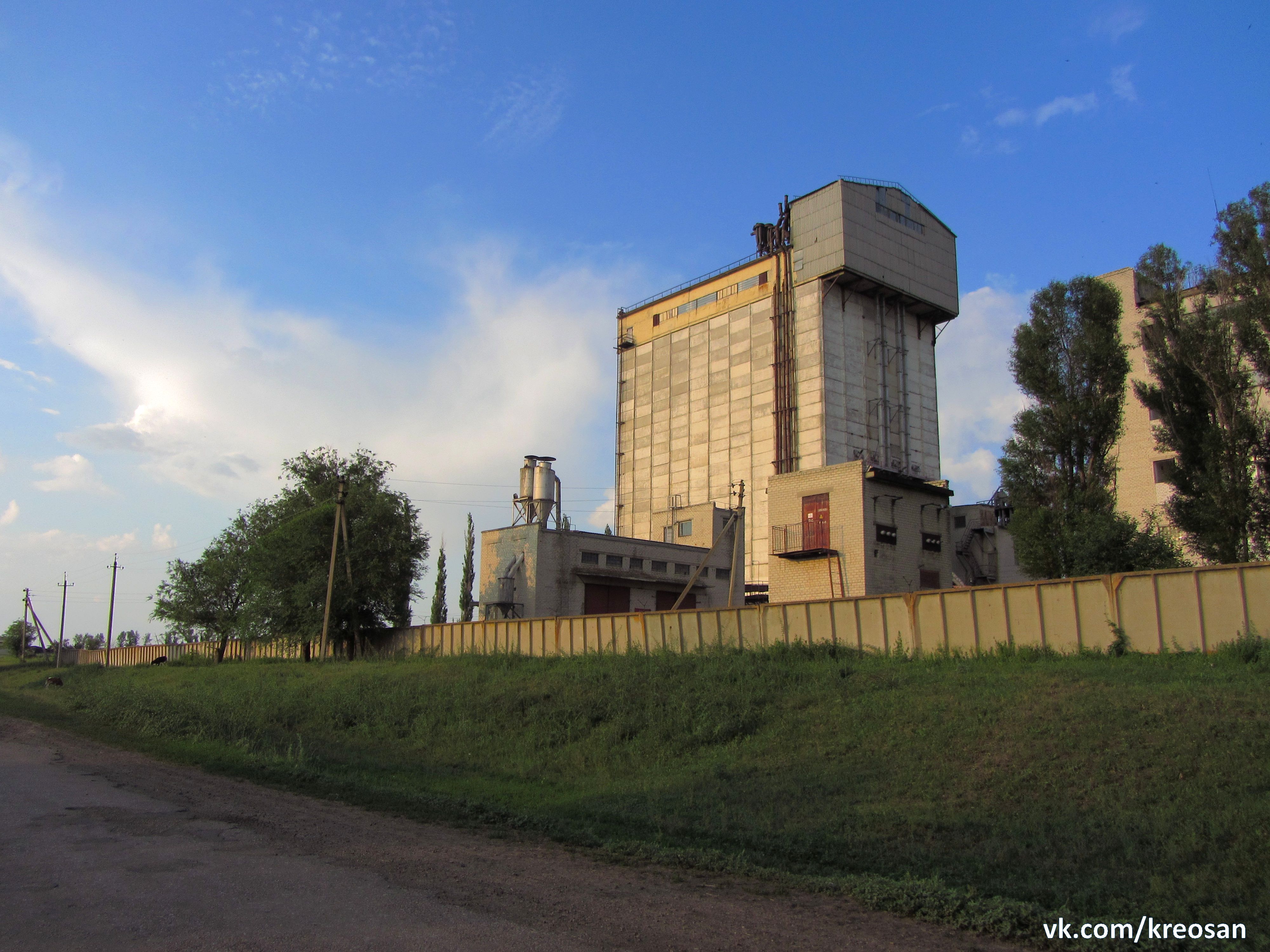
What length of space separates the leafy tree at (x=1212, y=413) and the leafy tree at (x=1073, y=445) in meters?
1.32

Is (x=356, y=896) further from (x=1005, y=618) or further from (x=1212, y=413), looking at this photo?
(x=1212, y=413)

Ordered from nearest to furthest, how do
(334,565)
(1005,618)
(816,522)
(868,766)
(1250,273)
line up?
Result: (868,766)
(1005,618)
(1250,273)
(816,522)
(334,565)

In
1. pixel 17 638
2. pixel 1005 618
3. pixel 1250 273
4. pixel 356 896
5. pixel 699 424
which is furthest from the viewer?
pixel 17 638

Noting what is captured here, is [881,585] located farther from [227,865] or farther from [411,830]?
[227,865]

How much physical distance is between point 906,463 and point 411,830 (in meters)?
56.6

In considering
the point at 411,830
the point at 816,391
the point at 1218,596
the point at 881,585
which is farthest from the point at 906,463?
the point at 411,830

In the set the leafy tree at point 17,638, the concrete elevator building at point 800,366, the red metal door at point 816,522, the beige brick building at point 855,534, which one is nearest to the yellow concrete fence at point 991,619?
the beige brick building at point 855,534

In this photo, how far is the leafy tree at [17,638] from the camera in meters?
116

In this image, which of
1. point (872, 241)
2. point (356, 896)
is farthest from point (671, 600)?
point (356, 896)

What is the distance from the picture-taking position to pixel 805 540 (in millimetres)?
39188

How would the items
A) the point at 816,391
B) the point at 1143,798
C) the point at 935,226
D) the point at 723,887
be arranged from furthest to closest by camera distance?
the point at 935,226, the point at 816,391, the point at 1143,798, the point at 723,887

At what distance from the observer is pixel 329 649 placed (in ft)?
143

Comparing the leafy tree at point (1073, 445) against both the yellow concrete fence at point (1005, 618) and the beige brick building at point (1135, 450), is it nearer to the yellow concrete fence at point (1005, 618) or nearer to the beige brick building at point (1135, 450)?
the yellow concrete fence at point (1005, 618)

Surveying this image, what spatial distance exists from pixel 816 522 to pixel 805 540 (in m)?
0.97
